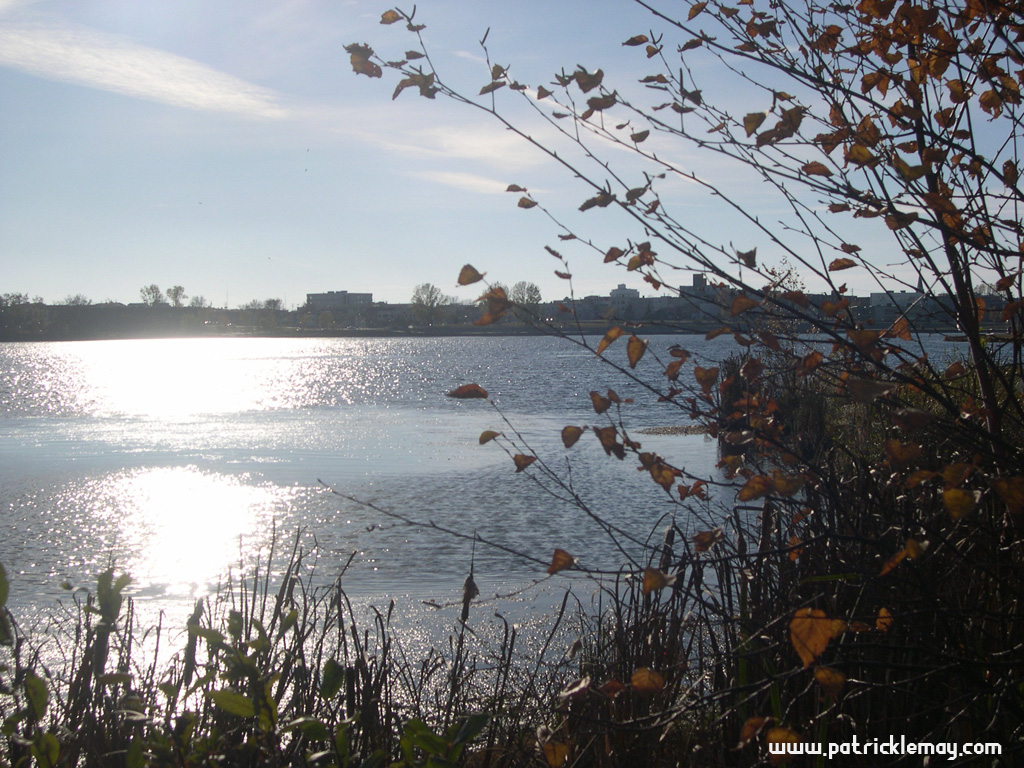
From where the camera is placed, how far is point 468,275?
2.40 m

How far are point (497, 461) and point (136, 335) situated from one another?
173 meters

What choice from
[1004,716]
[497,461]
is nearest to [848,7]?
[1004,716]

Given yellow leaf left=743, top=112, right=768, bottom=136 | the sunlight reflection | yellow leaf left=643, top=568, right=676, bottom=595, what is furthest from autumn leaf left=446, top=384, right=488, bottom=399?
the sunlight reflection

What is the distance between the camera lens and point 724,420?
112 inches

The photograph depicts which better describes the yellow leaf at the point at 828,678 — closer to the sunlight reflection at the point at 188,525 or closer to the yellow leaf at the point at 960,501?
the yellow leaf at the point at 960,501

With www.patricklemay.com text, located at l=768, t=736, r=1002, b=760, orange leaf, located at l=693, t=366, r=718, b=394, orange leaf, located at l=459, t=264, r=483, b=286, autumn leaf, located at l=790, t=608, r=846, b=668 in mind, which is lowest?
www.patricklemay.com text, located at l=768, t=736, r=1002, b=760

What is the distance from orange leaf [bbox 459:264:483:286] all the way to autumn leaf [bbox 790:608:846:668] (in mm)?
1196

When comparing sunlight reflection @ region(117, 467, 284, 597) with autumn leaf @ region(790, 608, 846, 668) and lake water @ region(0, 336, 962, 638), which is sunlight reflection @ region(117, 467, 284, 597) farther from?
autumn leaf @ region(790, 608, 846, 668)

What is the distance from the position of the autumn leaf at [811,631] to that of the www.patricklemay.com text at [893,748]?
0.66 m

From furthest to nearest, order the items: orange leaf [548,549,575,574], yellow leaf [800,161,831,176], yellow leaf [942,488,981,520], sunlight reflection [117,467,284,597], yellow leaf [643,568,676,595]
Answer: sunlight reflection [117,467,284,597]
yellow leaf [800,161,831,176]
orange leaf [548,549,575,574]
yellow leaf [643,568,676,595]
yellow leaf [942,488,981,520]

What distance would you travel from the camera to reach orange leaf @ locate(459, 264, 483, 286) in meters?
2.40

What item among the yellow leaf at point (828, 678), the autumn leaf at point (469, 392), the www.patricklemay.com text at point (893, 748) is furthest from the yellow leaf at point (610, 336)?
the www.patricklemay.com text at point (893, 748)

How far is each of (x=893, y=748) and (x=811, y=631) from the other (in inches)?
57.6

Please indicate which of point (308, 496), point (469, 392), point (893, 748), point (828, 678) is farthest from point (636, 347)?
point (308, 496)
